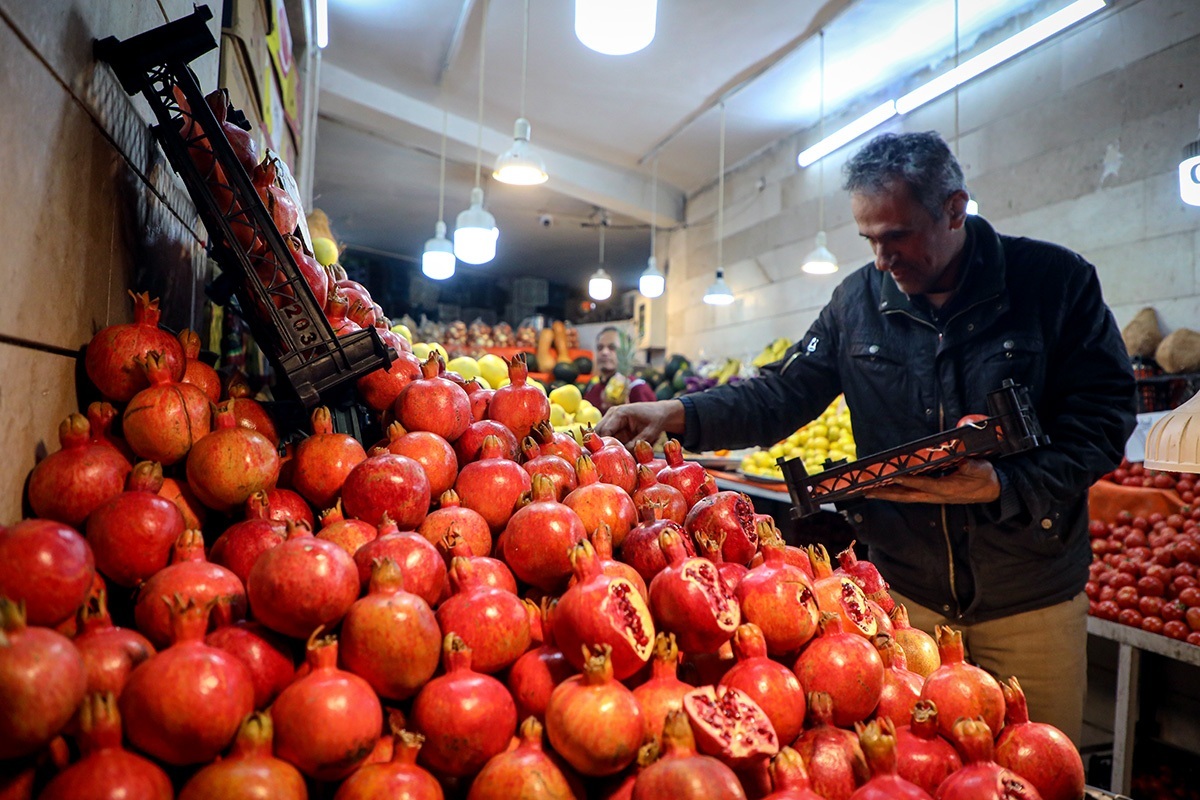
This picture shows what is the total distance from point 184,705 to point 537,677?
0.36 metres

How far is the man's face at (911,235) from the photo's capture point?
209cm

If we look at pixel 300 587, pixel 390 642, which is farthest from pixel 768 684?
pixel 300 587

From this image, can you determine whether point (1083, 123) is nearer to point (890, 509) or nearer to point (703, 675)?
point (890, 509)

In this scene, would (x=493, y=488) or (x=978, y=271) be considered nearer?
(x=493, y=488)

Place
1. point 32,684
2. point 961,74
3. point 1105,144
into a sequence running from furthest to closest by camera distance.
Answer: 1. point 961,74
2. point 1105,144
3. point 32,684

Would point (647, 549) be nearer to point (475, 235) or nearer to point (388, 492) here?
point (388, 492)

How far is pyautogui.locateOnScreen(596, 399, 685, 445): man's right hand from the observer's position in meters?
2.01

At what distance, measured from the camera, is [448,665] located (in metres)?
0.80

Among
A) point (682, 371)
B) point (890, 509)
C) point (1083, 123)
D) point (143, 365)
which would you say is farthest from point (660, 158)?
point (143, 365)

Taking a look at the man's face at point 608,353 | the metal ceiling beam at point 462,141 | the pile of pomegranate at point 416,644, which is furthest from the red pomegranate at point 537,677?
the metal ceiling beam at point 462,141

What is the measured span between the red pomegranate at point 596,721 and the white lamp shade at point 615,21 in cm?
319

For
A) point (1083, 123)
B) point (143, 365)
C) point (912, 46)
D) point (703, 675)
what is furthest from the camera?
point (912, 46)

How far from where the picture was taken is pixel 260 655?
0.79 m

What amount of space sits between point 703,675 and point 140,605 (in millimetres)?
685
